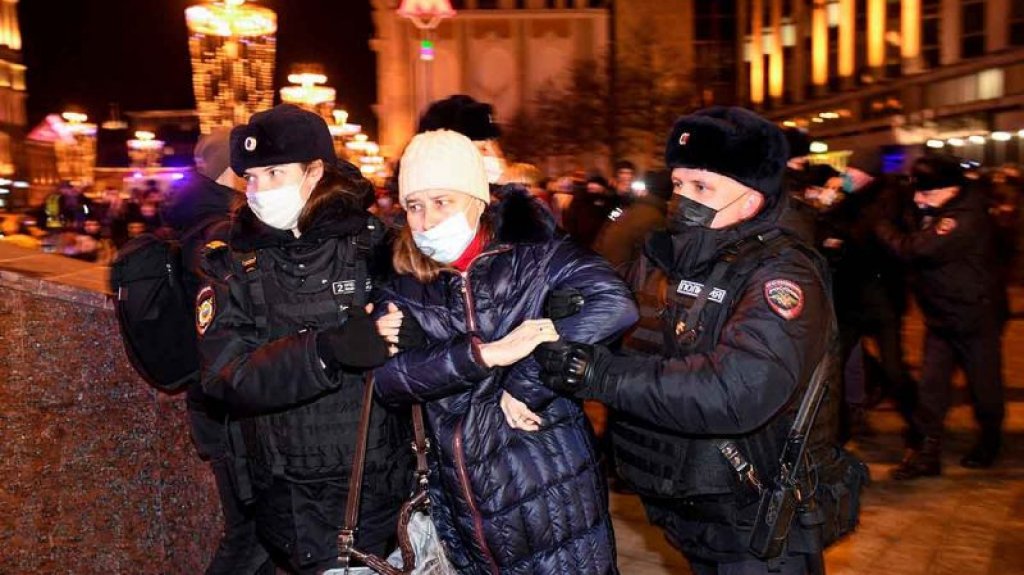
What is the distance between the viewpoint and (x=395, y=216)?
330cm

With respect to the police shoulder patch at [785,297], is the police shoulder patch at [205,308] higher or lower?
lower

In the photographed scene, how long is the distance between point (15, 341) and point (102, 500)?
72cm

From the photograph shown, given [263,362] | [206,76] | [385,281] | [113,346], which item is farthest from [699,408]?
[206,76]

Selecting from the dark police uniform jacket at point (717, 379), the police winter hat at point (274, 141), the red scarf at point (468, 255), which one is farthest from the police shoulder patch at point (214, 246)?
the dark police uniform jacket at point (717, 379)

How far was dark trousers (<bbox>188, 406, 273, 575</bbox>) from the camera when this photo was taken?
12.2ft

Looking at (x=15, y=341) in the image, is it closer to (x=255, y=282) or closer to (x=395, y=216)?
(x=255, y=282)

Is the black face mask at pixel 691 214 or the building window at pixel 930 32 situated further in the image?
the building window at pixel 930 32

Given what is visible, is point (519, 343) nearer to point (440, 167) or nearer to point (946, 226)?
point (440, 167)

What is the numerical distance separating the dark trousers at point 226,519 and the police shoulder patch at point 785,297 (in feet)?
6.90

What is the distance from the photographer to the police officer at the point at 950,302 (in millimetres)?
6246

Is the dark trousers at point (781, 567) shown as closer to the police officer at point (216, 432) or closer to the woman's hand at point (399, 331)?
the woman's hand at point (399, 331)

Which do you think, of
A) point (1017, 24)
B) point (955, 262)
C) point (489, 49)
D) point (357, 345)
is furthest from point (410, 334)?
point (489, 49)

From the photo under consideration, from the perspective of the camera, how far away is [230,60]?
19.8 metres

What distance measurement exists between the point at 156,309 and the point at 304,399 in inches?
34.7
